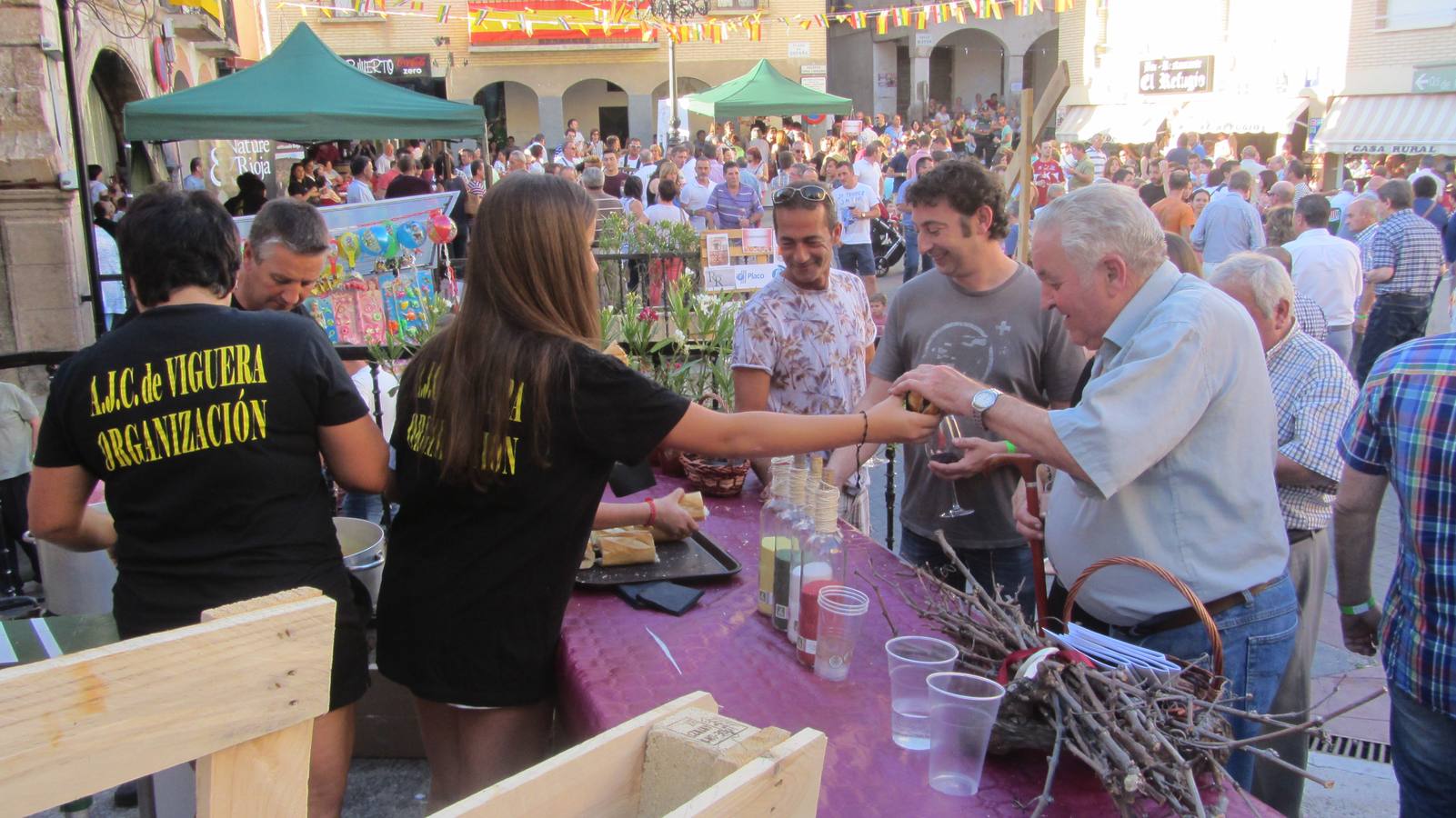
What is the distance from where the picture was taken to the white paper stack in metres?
1.73

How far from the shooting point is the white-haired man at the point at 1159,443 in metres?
2.05

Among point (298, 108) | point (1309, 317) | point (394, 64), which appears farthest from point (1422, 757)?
point (394, 64)

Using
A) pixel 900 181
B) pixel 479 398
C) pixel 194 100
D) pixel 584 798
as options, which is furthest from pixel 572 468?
pixel 900 181

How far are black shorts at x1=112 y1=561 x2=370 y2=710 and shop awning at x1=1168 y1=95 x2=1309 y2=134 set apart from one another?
27.9 m

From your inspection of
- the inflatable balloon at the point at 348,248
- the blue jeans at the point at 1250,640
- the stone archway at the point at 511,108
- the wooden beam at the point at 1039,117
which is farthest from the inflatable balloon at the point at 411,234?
the stone archway at the point at 511,108

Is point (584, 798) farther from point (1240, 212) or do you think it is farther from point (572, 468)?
point (1240, 212)

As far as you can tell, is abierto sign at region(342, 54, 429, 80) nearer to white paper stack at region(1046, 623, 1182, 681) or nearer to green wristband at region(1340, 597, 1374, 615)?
green wristband at region(1340, 597, 1374, 615)

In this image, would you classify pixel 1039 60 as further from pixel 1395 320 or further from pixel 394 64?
pixel 1395 320

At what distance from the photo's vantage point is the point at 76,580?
3.26 m

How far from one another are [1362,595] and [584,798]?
2.39 meters

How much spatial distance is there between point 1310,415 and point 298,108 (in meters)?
8.42

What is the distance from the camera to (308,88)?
920 cm


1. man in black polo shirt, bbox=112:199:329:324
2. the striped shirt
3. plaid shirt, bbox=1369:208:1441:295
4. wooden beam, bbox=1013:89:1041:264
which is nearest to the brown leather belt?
wooden beam, bbox=1013:89:1041:264

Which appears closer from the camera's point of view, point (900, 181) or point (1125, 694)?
point (1125, 694)
